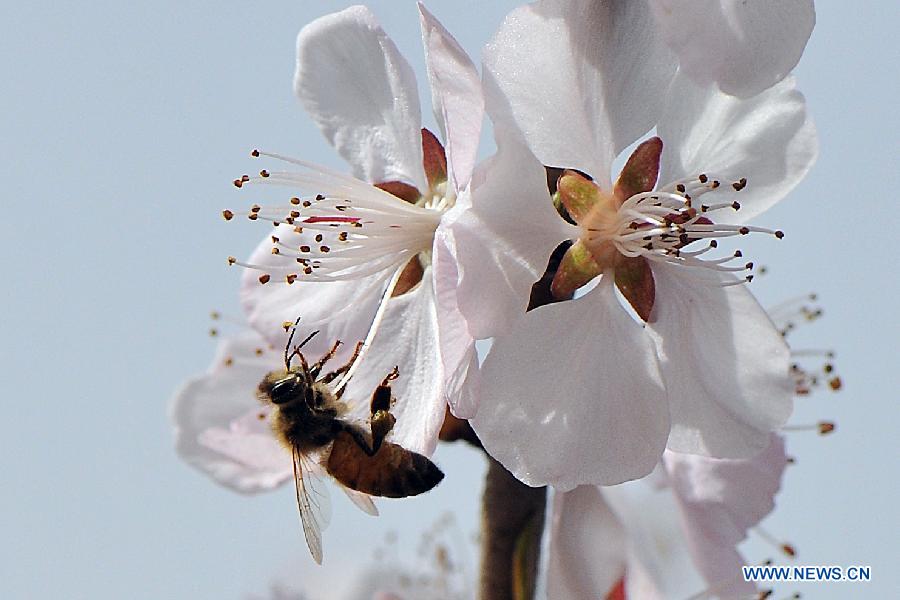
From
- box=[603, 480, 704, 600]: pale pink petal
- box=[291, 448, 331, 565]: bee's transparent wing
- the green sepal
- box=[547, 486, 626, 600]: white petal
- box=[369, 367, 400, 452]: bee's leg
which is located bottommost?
box=[603, 480, 704, 600]: pale pink petal

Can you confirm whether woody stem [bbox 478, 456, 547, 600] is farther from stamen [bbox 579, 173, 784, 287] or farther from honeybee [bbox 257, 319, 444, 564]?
stamen [bbox 579, 173, 784, 287]

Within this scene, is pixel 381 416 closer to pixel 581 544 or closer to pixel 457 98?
pixel 581 544

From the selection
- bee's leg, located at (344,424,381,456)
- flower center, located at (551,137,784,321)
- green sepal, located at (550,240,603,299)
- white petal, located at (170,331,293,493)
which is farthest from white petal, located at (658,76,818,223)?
white petal, located at (170,331,293,493)

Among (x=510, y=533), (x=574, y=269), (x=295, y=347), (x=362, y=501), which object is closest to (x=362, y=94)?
(x=295, y=347)

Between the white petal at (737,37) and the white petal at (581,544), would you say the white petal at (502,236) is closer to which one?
the white petal at (737,37)

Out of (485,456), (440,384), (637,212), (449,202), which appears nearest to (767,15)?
(637,212)

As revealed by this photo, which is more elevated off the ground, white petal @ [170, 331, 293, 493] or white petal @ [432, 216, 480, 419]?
white petal @ [432, 216, 480, 419]

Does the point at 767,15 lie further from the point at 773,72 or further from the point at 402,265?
the point at 402,265
